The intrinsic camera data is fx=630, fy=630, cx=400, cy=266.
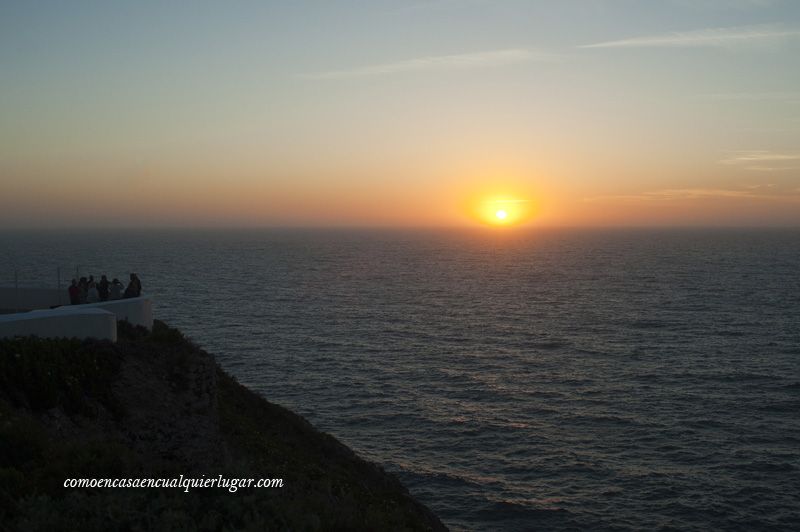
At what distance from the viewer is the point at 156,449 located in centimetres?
1503

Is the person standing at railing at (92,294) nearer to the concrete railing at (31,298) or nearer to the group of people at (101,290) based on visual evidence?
the group of people at (101,290)

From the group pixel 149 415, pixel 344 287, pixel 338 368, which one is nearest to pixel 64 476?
pixel 149 415

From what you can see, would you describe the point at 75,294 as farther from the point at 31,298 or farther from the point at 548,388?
the point at 548,388

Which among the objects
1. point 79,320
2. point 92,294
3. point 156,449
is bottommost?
point 156,449

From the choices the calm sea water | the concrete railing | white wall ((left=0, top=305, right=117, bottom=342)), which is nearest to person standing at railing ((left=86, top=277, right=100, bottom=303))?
the concrete railing

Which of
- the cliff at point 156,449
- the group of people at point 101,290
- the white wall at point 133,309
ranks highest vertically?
the group of people at point 101,290

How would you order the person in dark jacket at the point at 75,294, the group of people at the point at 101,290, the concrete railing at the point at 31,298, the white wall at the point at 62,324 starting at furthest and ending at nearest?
the concrete railing at the point at 31,298 < the group of people at the point at 101,290 < the person in dark jacket at the point at 75,294 < the white wall at the point at 62,324

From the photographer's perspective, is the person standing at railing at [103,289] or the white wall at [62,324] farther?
the person standing at railing at [103,289]

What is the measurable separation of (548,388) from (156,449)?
30038mm

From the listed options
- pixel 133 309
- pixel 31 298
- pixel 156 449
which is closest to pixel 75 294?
pixel 133 309

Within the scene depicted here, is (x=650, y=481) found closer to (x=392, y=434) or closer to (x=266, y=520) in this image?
(x=392, y=434)

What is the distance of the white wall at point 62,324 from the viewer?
16514 millimetres

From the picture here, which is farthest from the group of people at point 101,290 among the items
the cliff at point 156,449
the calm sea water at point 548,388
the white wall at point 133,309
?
the calm sea water at point 548,388

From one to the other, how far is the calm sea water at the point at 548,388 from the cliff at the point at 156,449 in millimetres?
3236
